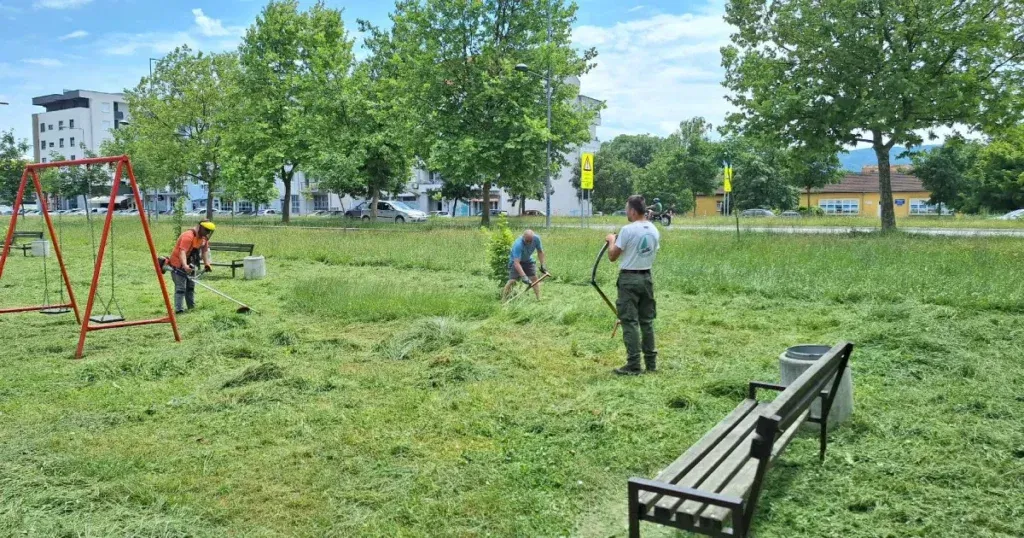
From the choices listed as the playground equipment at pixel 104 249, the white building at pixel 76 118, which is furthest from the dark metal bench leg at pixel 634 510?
the white building at pixel 76 118

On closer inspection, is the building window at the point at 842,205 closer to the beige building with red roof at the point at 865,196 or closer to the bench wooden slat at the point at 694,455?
the beige building with red roof at the point at 865,196

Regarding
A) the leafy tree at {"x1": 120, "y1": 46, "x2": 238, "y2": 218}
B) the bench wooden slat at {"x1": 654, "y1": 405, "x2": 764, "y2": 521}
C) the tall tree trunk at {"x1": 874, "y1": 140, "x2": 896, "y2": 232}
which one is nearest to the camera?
the bench wooden slat at {"x1": 654, "y1": 405, "x2": 764, "y2": 521}

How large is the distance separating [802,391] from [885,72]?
72.7ft

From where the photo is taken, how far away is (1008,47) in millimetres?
21562

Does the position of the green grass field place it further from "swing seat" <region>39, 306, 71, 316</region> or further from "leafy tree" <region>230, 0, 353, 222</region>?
"leafy tree" <region>230, 0, 353, 222</region>

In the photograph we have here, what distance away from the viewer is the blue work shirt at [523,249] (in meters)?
11.3

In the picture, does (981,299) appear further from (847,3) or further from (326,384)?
(847,3)

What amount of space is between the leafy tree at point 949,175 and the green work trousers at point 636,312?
166 ft

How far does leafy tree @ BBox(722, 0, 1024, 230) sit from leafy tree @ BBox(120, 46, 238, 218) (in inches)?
1129

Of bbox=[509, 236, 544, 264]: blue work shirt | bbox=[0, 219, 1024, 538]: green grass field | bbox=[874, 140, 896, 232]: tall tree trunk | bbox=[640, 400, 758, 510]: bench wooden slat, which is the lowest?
bbox=[0, 219, 1024, 538]: green grass field

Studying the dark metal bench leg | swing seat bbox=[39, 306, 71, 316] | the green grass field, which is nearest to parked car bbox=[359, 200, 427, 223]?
the green grass field

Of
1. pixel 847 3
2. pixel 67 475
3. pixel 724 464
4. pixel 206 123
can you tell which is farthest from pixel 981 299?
pixel 206 123

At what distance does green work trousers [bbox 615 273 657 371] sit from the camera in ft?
21.4

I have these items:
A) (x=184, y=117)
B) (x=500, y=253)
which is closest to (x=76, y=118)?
(x=184, y=117)
